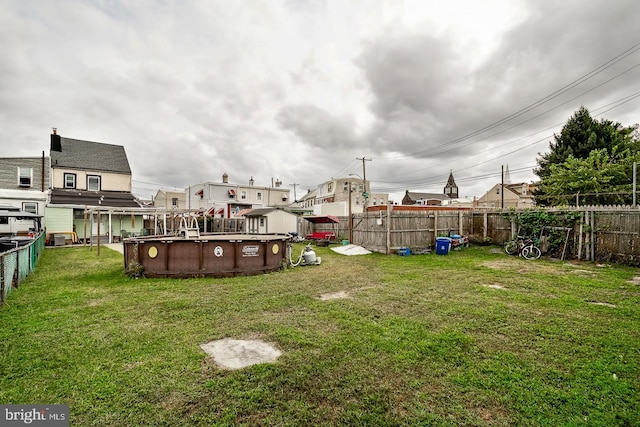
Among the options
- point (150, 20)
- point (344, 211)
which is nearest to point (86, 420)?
point (150, 20)

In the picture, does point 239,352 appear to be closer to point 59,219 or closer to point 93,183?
point 59,219

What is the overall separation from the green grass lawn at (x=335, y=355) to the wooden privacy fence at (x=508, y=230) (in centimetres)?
436

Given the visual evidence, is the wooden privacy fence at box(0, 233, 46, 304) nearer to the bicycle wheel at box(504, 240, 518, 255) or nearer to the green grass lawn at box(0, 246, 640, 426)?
the green grass lawn at box(0, 246, 640, 426)

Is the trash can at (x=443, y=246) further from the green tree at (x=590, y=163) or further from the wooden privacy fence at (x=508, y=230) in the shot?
the green tree at (x=590, y=163)

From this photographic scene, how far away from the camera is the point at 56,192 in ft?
69.5

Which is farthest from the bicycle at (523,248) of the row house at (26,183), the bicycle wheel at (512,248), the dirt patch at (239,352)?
the row house at (26,183)

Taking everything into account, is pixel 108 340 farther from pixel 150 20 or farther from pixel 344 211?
pixel 344 211

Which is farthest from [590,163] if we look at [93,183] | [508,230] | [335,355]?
[93,183]

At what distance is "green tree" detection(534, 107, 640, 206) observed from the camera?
1853cm

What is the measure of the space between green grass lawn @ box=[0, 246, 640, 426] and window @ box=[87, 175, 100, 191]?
20017mm

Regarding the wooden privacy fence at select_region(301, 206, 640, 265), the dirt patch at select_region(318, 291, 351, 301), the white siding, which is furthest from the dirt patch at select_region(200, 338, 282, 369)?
the white siding

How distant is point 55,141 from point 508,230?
111 feet

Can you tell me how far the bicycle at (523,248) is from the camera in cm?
1242

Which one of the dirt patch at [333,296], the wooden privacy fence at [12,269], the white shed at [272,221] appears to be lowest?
the dirt patch at [333,296]
